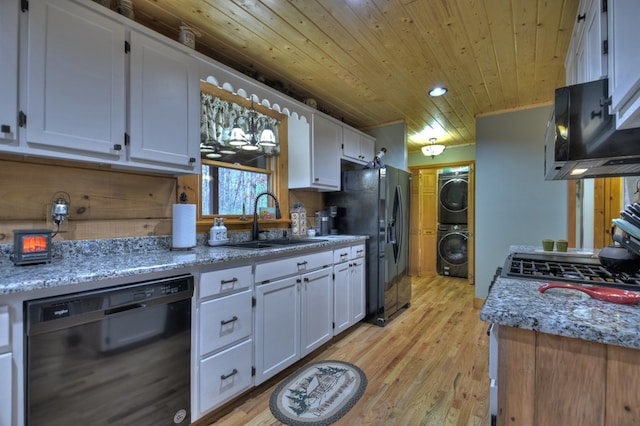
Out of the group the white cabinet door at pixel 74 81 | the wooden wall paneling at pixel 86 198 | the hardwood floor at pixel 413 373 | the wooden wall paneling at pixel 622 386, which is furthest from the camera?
the hardwood floor at pixel 413 373

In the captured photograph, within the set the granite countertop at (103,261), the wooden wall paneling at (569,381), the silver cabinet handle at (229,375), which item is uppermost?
the granite countertop at (103,261)

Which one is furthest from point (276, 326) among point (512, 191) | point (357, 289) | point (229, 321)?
point (512, 191)

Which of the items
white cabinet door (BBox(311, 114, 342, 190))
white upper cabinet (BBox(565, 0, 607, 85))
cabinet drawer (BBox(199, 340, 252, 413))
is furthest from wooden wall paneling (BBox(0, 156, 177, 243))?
white upper cabinet (BBox(565, 0, 607, 85))

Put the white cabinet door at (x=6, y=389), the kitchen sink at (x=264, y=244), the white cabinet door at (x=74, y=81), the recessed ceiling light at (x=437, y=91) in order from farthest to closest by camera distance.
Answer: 1. the recessed ceiling light at (x=437, y=91)
2. the kitchen sink at (x=264, y=244)
3. the white cabinet door at (x=74, y=81)
4. the white cabinet door at (x=6, y=389)

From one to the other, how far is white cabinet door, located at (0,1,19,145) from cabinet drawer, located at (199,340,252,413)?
1.35m

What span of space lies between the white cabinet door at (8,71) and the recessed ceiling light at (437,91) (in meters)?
2.90

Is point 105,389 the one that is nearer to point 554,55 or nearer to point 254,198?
point 254,198

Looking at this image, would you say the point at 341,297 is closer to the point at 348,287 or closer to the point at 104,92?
the point at 348,287

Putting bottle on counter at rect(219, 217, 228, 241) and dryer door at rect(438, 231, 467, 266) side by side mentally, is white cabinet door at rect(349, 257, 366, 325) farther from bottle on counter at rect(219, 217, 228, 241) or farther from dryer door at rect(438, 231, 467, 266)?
dryer door at rect(438, 231, 467, 266)

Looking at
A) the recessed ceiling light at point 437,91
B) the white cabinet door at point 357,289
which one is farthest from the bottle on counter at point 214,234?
the recessed ceiling light at point 437,91

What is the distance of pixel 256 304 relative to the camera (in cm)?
191

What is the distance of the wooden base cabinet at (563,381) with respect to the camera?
2.26 ft

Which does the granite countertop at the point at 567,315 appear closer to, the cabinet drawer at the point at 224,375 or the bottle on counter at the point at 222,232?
the cabinet drawer at the point at 224,375

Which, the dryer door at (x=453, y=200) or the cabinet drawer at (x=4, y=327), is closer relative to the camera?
the cabinet drawer at (x=4, y=327)
